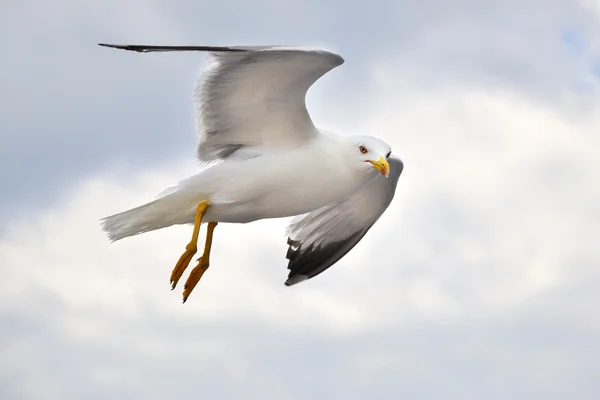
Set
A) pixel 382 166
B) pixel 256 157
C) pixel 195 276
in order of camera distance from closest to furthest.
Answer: pixel 382 166
pixel 256 157
pixel 195 276

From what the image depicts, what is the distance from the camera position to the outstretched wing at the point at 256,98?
1177 cm

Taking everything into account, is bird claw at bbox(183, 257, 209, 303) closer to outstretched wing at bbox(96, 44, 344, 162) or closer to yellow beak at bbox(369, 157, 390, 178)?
outstretched wing at bbox(96, 44, 344, 162)

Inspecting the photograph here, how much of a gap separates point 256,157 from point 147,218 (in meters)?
1.37

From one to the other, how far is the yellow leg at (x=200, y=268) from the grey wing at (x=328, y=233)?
1.83 m

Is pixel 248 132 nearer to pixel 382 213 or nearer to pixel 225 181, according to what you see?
pixel 225 181

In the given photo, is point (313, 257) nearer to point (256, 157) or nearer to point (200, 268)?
point (200, 268)

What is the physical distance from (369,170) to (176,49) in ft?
8.73

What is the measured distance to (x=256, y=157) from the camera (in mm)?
12602

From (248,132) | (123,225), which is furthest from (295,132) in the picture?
(123,225)

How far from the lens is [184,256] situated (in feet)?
42.1

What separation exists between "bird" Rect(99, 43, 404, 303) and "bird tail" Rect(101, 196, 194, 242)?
0.01m

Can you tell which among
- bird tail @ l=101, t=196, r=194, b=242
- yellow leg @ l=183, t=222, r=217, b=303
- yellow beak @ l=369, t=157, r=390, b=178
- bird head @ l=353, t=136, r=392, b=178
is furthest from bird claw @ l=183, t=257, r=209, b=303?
yellow beak @ l=369, t=157, r=390, b=178

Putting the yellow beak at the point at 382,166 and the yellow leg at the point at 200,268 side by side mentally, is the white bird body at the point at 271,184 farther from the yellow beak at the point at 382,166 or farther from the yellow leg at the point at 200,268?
the yellow leg at the point at 200,268

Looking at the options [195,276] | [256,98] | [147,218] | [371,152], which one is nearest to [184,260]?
[195,276]
